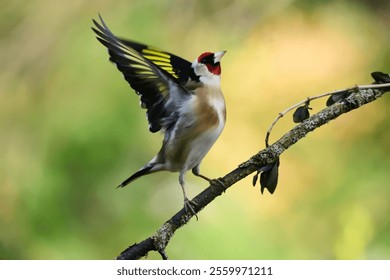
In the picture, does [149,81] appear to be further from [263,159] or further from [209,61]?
[263,159]

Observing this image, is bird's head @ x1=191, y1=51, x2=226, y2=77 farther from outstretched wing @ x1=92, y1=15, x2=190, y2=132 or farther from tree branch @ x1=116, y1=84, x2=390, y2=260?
tree branch @ x1=116, y1=84, x2=390, y2=260

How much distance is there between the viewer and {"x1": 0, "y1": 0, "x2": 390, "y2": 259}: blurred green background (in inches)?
38.1

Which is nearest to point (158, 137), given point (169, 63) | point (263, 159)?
point (169, 63)

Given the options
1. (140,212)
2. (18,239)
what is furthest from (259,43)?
(18,239)

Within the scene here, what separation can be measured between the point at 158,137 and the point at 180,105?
4.6 inches

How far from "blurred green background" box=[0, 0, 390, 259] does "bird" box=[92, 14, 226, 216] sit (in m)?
0.11

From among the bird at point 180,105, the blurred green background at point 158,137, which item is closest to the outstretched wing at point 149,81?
the bird at point 180,105

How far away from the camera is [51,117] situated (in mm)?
1060

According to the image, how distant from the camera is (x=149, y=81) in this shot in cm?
79

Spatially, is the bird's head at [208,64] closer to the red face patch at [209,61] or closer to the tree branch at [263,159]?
the red face patch at [209,61]

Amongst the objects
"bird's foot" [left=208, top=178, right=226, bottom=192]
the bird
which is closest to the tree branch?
"bird's foot" [left=208, top=178, right=226, bottom=192]

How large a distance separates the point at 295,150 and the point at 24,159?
41cm

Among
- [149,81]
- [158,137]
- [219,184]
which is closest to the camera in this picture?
[219,184]
